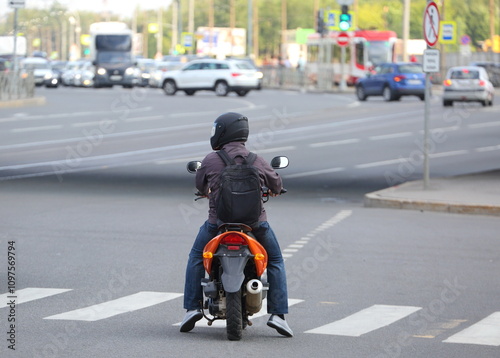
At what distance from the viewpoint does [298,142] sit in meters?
27.4

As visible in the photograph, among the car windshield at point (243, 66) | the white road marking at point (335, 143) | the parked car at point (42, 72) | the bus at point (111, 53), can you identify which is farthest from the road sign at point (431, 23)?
the bus at point (111, 53)

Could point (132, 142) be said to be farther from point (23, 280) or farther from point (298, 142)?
point (23, 280)

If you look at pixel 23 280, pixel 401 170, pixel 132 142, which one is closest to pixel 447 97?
pixel 132 142

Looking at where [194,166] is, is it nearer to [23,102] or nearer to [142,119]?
[142,119]

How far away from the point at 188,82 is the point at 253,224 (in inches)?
1892

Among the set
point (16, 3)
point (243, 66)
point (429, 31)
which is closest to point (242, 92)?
point (243, 66)

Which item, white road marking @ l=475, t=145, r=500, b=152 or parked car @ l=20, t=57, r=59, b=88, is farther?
parked car @ l=20, t=57, r=59, b=88

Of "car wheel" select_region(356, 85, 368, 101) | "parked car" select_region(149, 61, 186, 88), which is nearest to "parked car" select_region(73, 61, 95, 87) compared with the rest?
"parked car" select_region(149, 61, 186, 88)

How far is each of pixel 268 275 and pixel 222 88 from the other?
46.9 metres

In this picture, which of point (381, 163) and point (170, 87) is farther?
point (170, 87)

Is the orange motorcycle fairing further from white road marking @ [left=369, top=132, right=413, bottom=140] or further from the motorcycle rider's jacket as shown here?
white road marking @ [left=369, top=132, right=413, bottom=140]

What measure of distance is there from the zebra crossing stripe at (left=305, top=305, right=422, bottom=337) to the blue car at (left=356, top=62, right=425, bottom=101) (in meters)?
38.7

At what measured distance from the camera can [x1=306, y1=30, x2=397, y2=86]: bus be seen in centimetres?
6875

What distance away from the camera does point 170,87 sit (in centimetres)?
5572
